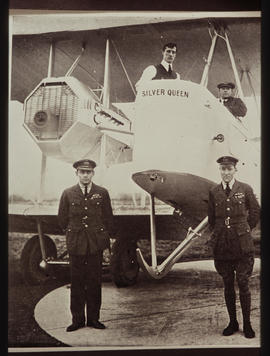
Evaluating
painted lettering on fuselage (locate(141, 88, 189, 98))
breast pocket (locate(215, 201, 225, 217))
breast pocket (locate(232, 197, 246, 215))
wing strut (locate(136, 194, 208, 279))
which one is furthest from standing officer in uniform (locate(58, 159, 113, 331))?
breast pocket (locate(232, 197, 246, 215))

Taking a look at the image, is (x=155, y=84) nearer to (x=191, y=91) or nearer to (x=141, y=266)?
(x=191, y=91)

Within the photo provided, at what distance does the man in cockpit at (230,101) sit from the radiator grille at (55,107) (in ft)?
2.92

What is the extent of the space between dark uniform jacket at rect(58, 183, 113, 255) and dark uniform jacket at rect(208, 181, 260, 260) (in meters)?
0.63

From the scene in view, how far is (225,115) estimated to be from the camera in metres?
2.88

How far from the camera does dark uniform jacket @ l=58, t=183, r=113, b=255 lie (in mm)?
2750

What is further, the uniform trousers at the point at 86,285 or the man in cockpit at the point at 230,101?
the man in cockpit at the point at 230,101

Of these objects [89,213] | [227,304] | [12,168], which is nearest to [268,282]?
[227,304]

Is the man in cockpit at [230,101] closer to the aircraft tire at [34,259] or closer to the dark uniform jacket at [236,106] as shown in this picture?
the dark uniform jacket at [236,106]

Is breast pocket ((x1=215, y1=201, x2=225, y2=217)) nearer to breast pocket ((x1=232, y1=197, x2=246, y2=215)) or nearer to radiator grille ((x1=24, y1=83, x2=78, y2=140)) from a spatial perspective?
breast pocket ((x1=232, y1=197, x2=246, y2=215))

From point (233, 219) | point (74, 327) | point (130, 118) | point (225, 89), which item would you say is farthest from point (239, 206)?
point (74, 327)

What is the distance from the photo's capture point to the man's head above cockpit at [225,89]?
2846 mm

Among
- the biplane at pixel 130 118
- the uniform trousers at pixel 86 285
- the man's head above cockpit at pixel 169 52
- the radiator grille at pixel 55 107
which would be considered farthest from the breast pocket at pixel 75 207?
the man's head above cockpit at pixel 169 52

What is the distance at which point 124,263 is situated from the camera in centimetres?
280

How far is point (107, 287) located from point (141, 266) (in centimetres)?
24
